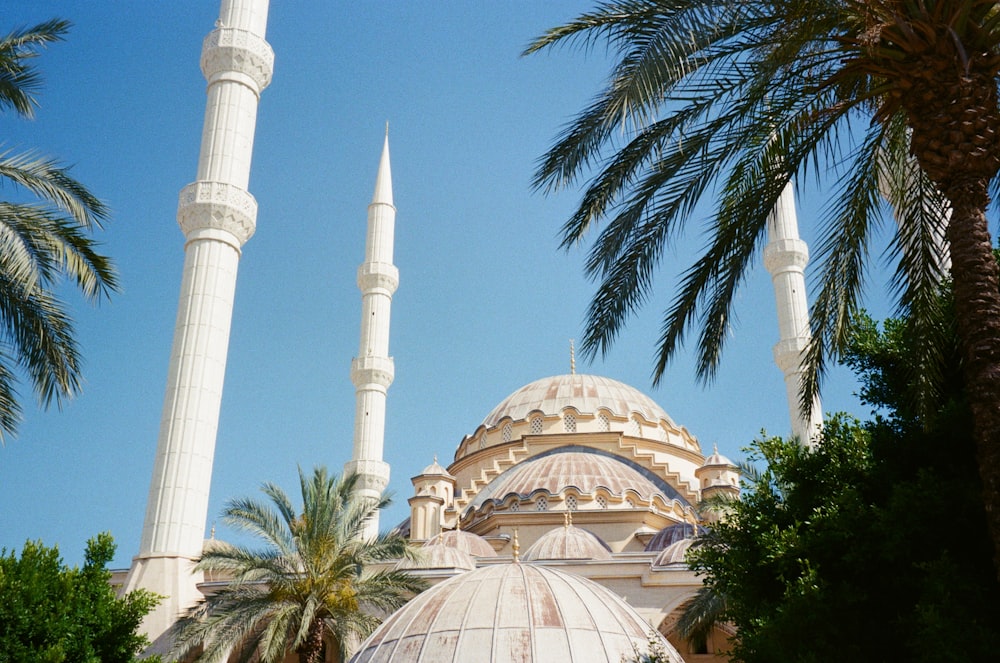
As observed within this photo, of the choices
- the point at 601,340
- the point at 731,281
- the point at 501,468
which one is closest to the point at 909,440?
the point at 731,281

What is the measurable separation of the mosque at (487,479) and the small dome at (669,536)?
7cm

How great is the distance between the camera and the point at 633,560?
25.4m

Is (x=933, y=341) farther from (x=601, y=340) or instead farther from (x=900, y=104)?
(x=601, y=340)

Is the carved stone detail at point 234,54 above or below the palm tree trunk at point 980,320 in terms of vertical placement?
above

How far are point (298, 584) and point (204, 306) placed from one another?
25.3ft

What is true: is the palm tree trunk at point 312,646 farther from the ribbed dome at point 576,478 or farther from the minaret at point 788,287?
the minaret at point 788,287

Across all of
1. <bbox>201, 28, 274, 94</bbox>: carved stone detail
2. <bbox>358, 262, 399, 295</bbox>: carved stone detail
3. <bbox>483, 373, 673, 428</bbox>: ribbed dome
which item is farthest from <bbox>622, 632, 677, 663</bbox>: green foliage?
<bbox>483, 373, 673, 428</bbox>: ribbed dome

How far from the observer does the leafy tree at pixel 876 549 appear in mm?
8062

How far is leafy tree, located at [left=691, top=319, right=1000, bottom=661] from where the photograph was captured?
26.5ft

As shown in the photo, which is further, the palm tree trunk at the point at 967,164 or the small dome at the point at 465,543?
the small dome at the point at 465,543

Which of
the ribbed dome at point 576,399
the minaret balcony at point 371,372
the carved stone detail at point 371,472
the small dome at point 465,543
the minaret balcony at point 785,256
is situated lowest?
the small dome at point 465,543

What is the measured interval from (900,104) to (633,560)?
19.3m

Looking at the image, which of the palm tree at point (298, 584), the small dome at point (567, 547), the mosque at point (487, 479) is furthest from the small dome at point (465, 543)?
the palm tree at point (298, 584)

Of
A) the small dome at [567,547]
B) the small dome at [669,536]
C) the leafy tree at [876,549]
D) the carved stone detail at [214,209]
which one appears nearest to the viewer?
the leafy tree at [876,549]
